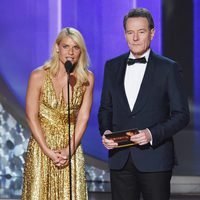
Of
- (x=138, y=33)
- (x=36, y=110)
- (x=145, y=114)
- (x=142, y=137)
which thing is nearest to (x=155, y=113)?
(x=145, y=114)

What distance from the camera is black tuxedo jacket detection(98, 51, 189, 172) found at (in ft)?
8.52

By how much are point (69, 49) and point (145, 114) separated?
2.68ft

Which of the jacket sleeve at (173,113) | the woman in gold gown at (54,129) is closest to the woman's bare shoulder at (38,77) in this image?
the woman in gold gown at (54,129)

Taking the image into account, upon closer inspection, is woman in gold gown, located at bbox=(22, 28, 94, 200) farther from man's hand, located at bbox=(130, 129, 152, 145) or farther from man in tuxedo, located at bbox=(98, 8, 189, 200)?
man's hand, located at bbox=(130, 129, 152, 145)

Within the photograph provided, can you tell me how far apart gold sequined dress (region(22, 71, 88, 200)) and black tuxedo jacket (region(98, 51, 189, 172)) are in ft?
2.43

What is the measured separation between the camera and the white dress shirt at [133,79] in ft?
8.68

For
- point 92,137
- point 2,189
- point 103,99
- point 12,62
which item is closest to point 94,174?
point 92,137

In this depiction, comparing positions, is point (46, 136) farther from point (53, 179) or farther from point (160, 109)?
point (160, 109)

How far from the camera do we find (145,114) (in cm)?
262

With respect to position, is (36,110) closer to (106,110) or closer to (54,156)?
(54,156)

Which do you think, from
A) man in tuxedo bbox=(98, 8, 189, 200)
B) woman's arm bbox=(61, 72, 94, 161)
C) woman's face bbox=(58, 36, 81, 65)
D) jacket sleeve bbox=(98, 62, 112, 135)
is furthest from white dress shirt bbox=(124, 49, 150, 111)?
woman's arm bbox=(61, 72, 94, 161)

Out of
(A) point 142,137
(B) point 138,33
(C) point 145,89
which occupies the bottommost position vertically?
(A) point 142,137

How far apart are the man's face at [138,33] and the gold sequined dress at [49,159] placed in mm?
812

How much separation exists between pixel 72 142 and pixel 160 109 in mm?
863
